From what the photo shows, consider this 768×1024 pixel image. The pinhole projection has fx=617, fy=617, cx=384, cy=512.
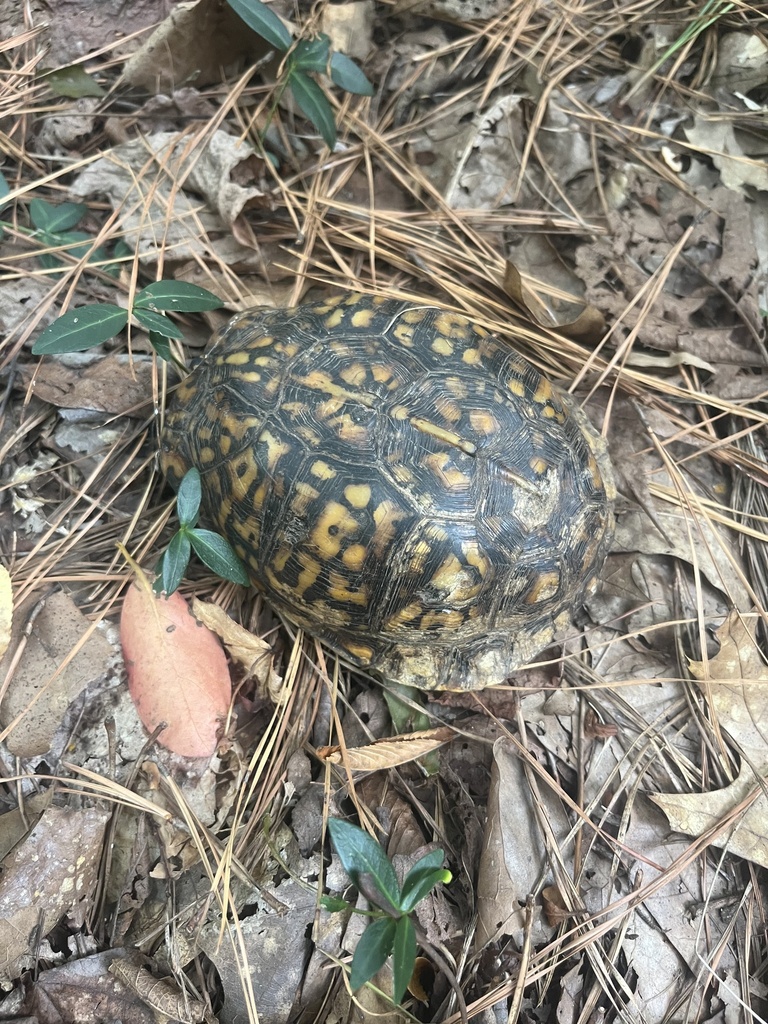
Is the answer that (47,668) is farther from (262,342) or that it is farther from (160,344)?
(262,342)

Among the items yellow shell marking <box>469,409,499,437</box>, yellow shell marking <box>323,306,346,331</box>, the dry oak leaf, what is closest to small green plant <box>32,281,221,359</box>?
yellow shell marking <box>323,306,346,331</box>

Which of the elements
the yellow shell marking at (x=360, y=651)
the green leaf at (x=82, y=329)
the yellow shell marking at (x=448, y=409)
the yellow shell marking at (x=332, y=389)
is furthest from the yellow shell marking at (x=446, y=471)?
the green leaf at (x=82, y=329)

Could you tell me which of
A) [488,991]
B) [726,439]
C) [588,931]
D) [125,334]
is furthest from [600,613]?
[125,334]

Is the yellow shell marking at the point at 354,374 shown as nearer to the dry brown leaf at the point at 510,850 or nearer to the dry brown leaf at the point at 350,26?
Answer: the dry brown leaf at the point at 510,850

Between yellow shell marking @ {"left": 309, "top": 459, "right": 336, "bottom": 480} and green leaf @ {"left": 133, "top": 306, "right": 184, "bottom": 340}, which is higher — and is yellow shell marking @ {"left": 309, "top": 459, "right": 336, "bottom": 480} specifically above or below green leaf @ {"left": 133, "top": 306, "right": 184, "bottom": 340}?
below

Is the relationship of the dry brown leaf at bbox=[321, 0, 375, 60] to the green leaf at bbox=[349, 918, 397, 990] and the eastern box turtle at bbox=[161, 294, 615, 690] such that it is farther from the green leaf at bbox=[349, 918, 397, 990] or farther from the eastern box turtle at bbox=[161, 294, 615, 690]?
the green leaf at bbox=[349, 918, 397, 990]

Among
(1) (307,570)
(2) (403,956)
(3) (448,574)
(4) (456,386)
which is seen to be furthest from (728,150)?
(2) (403,956)

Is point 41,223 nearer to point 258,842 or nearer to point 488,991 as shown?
point 258,842
